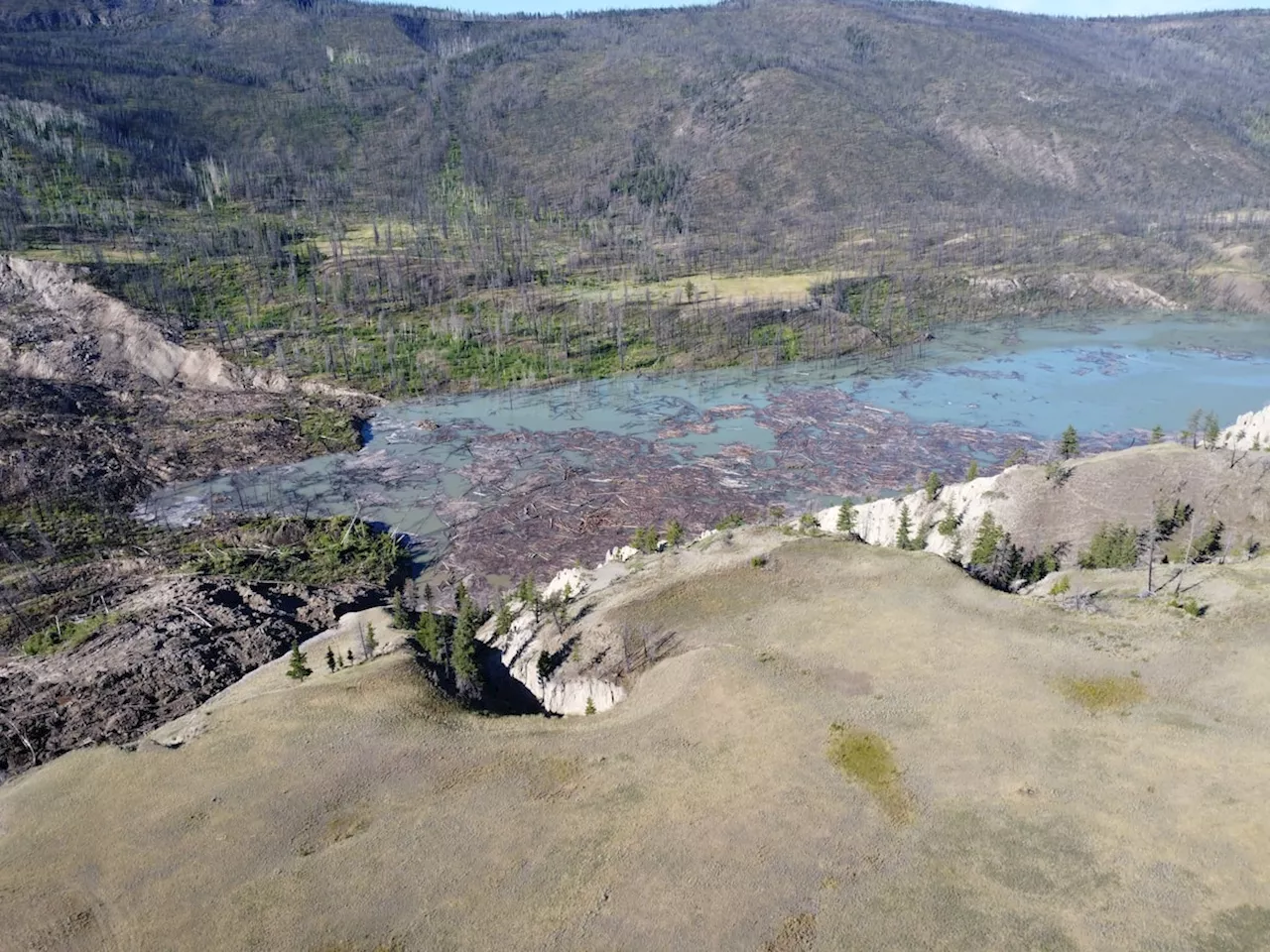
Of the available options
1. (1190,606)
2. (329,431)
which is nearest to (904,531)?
(1190,606)

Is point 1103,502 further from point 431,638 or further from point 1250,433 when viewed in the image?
point 431,638

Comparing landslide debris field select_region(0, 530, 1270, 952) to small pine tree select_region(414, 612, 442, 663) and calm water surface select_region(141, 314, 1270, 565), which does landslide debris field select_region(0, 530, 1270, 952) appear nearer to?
small pine tree select_region(414, 612, 442, 663)

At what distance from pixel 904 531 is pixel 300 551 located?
4910 cm

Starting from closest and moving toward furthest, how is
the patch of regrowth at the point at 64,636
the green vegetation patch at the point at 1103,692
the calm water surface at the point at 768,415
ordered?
the green vegetation patch at the point at 1103,692 → the patch of regrowth at the point at 64,636 → the calm water surface at the point at 768,415

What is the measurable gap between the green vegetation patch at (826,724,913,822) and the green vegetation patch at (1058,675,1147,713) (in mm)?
9789

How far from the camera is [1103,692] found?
36.6 metres

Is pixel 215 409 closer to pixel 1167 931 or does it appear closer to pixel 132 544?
pixel 132 544

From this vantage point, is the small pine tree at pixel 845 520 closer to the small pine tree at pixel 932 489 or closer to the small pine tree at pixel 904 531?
the small pine tree at pixel 904 531

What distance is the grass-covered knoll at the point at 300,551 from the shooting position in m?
64.4

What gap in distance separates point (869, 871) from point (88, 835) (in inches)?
1155

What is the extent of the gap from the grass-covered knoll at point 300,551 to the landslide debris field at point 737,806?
22119 millimetres

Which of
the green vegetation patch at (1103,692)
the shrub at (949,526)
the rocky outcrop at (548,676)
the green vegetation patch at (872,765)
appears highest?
the green vegetation patch at (1103,692)

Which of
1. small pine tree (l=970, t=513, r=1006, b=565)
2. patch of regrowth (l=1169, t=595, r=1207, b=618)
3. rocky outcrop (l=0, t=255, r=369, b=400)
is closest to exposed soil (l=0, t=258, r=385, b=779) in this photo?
rocky outcrop (l=0, t=255, r=369, b=400)

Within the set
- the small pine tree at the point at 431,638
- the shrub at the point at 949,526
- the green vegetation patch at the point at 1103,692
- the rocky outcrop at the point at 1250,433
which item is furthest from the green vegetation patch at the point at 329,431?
the rocky outcrop at the point at 1250,433
